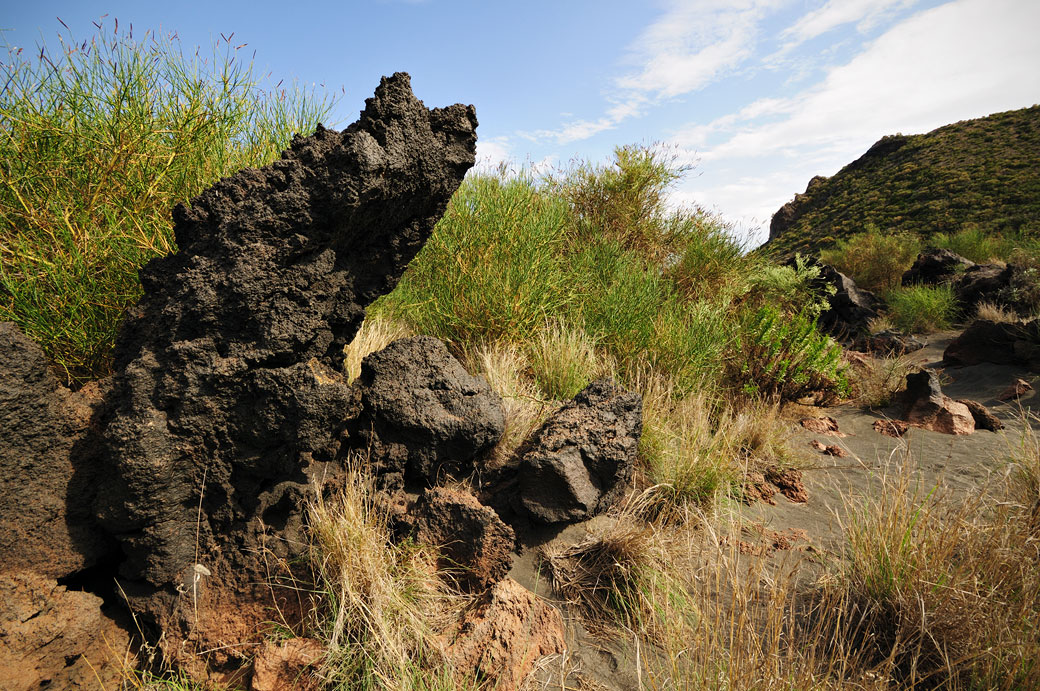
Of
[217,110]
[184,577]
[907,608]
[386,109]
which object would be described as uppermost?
[217,110]

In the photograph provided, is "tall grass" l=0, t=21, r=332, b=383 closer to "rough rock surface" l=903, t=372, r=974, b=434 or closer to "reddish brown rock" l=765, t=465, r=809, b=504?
"reddish brown rock" l=765, t=465, r=809, b=504

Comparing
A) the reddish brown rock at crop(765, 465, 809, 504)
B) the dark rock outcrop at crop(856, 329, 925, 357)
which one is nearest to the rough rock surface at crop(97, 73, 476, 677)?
the reddish brown rock at crop(765, 465, 809, 504)

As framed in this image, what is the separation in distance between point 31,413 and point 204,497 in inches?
26.7

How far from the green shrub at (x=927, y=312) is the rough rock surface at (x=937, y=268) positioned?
169 cm

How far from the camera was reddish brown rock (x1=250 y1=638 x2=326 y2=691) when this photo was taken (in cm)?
A: 197

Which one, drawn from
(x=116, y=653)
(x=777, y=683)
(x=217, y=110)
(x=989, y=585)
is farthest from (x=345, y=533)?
(x=217, y=110)

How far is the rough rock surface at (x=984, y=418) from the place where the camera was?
5.09 m

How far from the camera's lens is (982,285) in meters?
10.7

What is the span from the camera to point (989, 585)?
2201 mm

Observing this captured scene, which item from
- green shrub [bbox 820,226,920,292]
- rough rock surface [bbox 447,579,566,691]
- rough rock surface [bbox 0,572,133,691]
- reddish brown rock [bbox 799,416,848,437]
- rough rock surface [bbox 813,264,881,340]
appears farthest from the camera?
green shrub [bbox 820,226,920,292]

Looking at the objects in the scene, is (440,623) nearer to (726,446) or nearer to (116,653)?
(116,653)

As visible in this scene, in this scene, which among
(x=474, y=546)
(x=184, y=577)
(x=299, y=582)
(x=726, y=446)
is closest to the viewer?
(x=184, y=577)

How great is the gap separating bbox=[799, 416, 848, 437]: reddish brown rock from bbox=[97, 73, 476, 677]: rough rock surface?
469cm

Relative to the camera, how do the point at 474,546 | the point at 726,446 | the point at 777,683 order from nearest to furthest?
1. the point at 777,683
2. the point at 474,546
3. the point at 726,446
